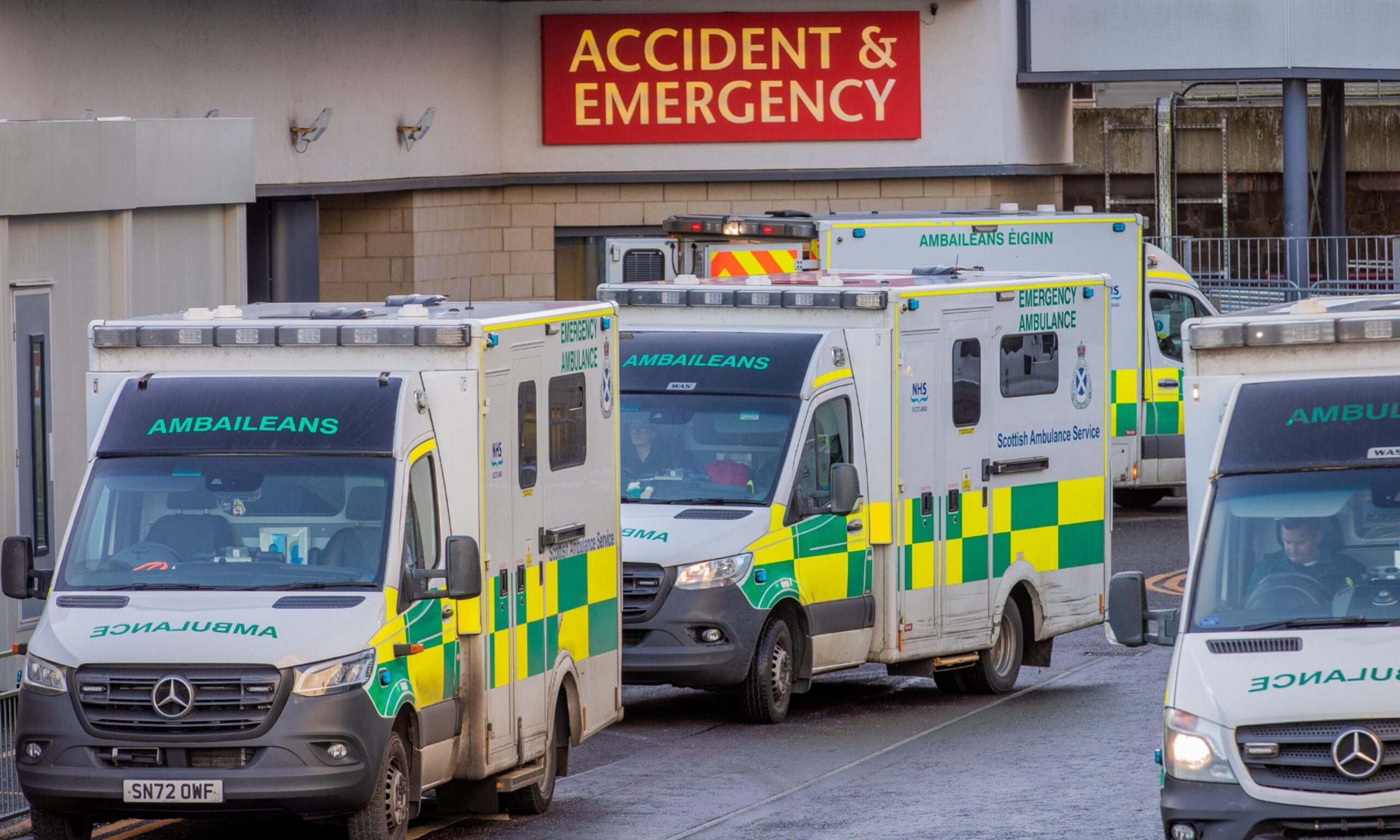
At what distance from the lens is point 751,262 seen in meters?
20.7

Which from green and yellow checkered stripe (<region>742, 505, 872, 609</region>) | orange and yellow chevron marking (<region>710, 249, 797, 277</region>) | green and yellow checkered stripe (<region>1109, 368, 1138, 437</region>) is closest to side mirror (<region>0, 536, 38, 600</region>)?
green and yellow checkered stripe (<region>742, 505, 872, 609</region>)

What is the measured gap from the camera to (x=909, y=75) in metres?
26.6

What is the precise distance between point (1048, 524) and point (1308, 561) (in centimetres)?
681

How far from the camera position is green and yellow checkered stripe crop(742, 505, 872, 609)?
13.7 metres

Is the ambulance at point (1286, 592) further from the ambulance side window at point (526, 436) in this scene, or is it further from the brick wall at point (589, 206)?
the brick wall at point (589, 206)

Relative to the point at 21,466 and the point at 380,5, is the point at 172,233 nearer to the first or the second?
the point at 21,466

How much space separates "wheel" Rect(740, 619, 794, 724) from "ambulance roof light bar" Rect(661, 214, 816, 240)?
21.5 ft

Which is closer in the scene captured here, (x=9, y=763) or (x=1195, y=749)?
(x=1195, y=749)

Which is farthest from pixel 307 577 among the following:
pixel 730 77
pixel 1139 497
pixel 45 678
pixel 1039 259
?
pixel 730 77

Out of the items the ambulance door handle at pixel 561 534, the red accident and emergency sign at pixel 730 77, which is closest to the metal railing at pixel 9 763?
the ambulance door handle at pixel 561 534

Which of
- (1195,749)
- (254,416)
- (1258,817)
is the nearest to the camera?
(1258,817)

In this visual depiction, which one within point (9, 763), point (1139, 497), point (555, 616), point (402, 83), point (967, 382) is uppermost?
point (402, 83)

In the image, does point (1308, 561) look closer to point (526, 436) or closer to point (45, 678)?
point (526, 436)

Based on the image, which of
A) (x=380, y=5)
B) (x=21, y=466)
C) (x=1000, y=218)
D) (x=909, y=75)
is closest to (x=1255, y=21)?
(x=909, y=75)
